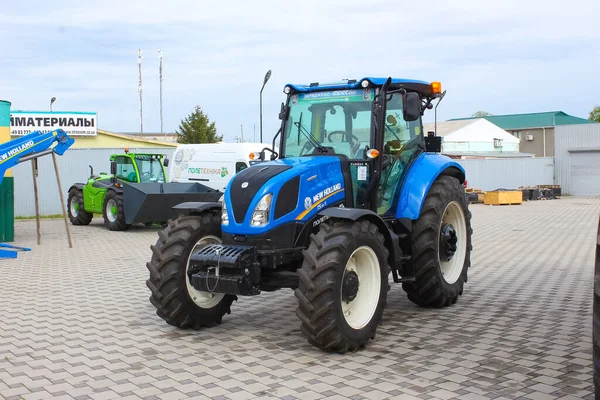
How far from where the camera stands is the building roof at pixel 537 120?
5550 cm

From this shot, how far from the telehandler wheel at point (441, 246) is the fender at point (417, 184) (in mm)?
122

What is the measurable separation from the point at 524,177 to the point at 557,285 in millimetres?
29897

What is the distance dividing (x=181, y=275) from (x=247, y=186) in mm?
1066

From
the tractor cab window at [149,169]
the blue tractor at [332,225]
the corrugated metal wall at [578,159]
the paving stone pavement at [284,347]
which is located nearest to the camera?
the paving stone pavement at [284,347]

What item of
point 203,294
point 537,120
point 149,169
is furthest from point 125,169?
point 537,120

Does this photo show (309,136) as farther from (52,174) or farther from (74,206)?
(52,174)

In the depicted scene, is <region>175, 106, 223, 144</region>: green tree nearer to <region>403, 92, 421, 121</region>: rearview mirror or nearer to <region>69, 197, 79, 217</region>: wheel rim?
<region>69, 197, 79, 217</region>: wheel rim

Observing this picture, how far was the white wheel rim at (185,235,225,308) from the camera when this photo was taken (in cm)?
642

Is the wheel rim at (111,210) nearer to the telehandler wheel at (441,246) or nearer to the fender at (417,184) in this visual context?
the telehandler wheel at (441,246)

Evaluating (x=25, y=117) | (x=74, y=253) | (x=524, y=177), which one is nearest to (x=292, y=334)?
(x=74, y=253)

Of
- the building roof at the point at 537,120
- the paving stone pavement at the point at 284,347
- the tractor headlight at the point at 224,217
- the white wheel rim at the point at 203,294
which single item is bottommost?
the paving stone pavement at the point at 284,347

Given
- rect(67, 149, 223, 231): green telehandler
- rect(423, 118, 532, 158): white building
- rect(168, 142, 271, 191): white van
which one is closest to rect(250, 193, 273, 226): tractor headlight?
rect(67, 149, 223, 231): green telehandler

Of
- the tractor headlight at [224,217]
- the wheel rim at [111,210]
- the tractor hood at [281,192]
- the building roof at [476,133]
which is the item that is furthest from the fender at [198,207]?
the building roof at [476,133]

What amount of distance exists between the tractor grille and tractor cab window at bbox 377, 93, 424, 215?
125 cm
